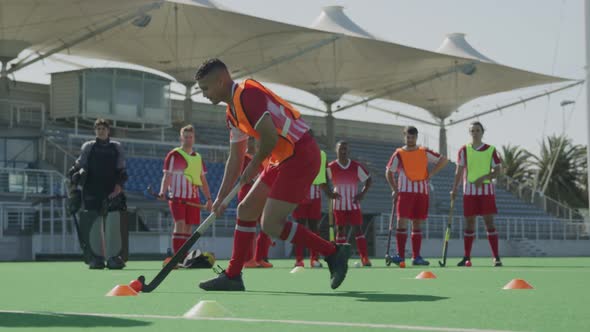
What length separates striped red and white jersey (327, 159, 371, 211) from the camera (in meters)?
15.0

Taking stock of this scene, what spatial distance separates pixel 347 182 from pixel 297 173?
7.69 m

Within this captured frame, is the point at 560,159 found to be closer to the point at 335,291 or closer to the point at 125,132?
the point at 125,132

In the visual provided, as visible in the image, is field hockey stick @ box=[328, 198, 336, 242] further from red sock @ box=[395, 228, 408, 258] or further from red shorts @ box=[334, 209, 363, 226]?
red sock @ box=[395, 228, 408, 258]

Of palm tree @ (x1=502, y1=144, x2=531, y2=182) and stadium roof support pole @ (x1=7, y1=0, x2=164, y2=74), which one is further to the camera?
palm tree @ (x1=502, y1=144, x2=531, y2=182)

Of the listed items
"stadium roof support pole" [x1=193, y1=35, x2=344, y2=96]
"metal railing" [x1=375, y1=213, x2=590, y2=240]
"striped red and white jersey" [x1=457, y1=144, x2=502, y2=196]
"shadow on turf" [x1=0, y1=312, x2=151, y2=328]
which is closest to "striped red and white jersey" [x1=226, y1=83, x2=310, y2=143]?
"shadow on turf" [x1=0, y1=312, x2=151, y2=328]

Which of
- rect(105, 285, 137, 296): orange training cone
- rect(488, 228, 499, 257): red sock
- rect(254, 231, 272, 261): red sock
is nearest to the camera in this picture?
rect(105, 285, 137, 296): orange training cone

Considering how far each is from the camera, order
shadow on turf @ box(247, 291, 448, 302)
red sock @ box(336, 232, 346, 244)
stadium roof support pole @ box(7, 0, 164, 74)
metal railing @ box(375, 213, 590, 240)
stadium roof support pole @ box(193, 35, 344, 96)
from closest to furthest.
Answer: shadow on turf @ box(247, 291, 448, 302), red sock @ box(336, 232, 346, 244), metal railing @ box(375, 213, 590, 240), stadium roof support pole @ box(7, 0, 164, 74), stadium roof support pole @ box(193, 35, 344, 96)

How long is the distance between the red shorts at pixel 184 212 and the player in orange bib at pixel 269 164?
6.10 metres

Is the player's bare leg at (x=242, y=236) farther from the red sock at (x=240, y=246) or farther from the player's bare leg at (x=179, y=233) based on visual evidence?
the player's bare leg at (x=179, y=233)

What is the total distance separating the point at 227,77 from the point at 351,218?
313 inches

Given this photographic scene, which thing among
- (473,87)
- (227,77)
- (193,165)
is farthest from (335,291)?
(473,87)

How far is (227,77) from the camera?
24.0 feet

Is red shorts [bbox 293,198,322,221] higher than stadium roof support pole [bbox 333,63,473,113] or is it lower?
lower

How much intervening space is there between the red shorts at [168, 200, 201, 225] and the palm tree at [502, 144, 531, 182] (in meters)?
57.8
